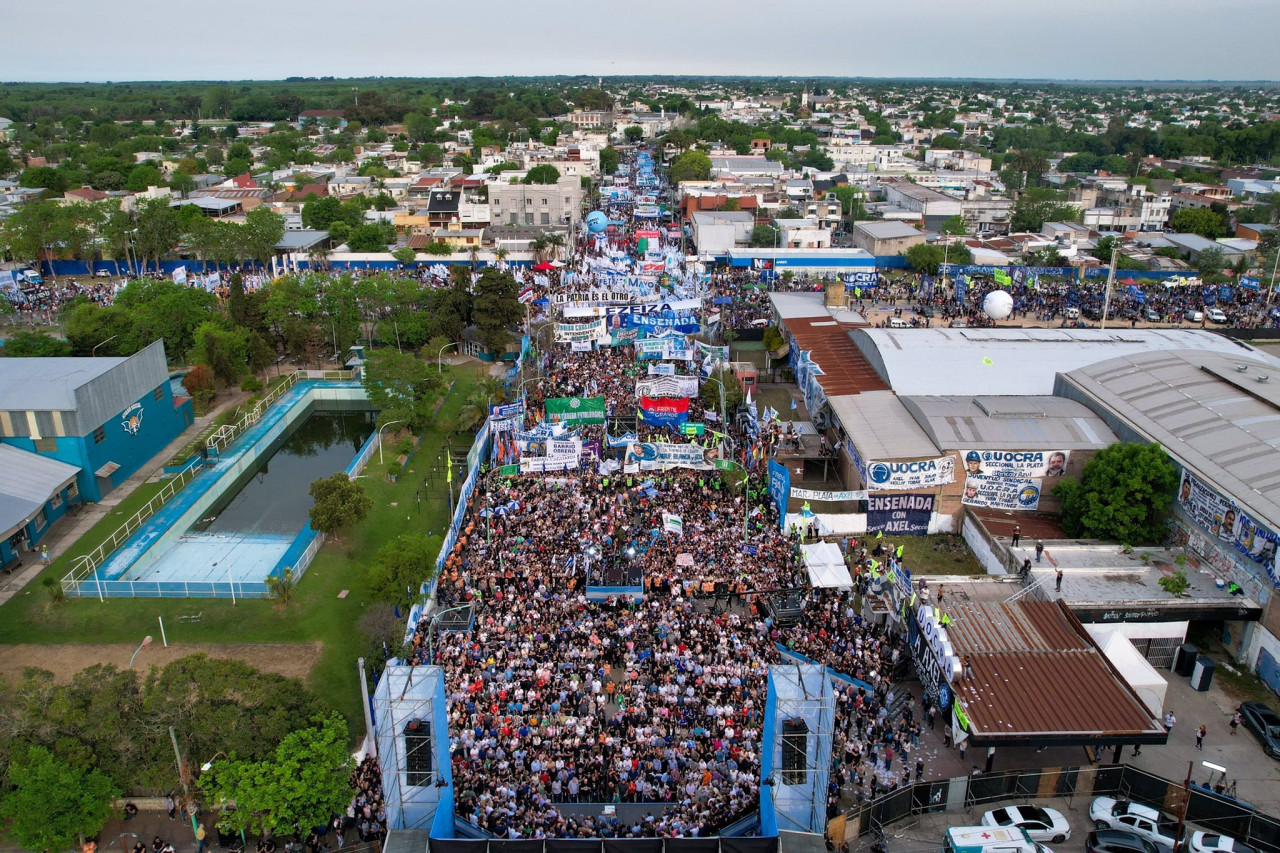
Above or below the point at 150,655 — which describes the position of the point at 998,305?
above

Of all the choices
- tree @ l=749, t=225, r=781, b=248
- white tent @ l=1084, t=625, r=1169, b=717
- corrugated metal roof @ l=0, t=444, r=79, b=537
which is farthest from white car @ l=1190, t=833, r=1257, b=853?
tree @ l=749, t=225, r=781, b=248

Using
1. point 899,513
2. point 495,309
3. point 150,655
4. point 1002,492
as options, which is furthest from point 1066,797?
point 495,309

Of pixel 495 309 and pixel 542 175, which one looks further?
pixel 542 175

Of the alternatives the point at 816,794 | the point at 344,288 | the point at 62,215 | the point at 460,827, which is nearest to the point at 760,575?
the point at 816,794

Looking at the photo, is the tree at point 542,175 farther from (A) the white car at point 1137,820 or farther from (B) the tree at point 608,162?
(A) the white car at point 1137,820

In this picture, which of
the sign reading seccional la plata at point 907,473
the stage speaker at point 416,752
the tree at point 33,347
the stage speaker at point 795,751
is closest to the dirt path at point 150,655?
the stage speaker at point 416,752

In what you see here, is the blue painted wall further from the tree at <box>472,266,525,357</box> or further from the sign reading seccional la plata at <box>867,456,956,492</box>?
the sign reading seccional la plata at <box>867,456,956,492</box>

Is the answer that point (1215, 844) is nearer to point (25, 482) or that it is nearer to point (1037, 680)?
point (1037, 680)
